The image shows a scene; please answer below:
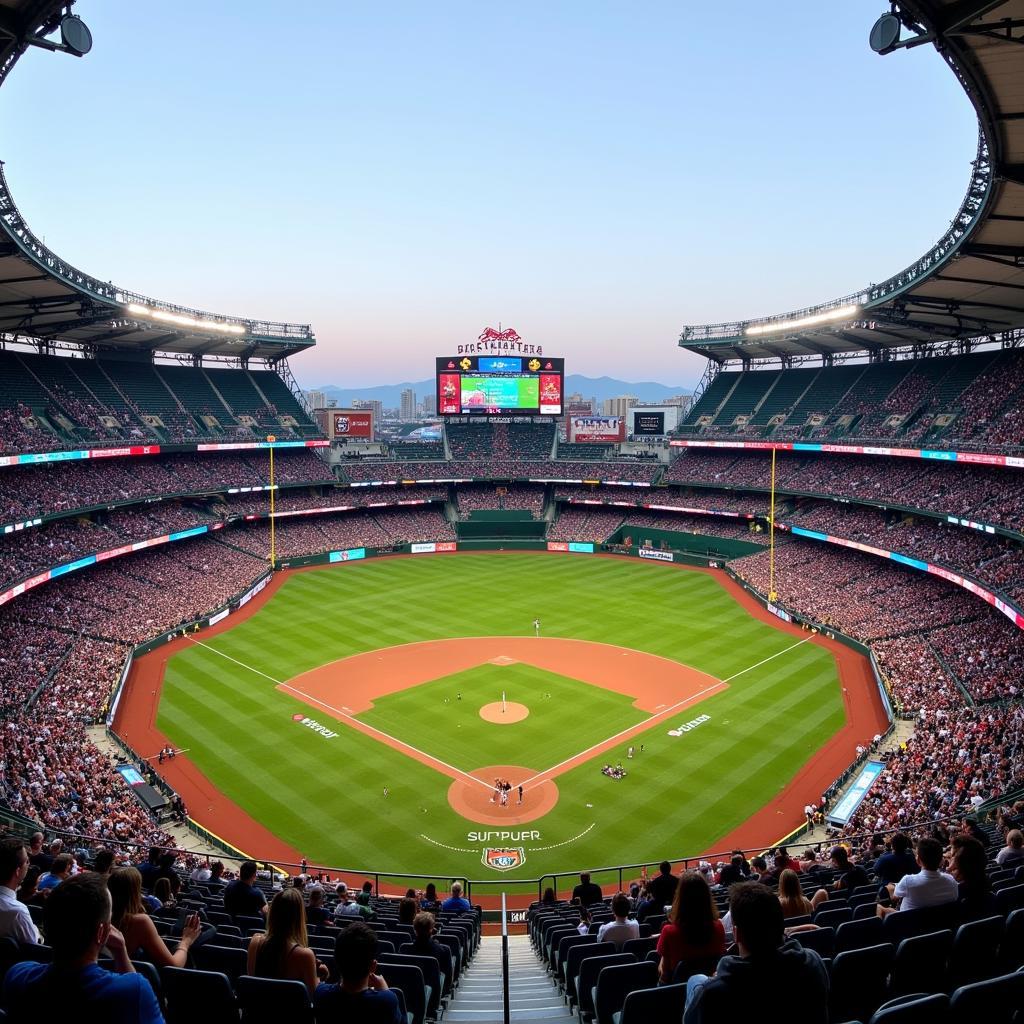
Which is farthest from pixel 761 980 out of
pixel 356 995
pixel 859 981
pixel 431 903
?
pixel 431 903

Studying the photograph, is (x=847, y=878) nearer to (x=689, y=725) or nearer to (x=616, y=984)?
(x=616, y=984)

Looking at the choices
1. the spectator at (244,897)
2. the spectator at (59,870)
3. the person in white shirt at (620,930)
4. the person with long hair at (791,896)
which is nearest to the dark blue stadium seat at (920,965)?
the person with long hair at (791,896)

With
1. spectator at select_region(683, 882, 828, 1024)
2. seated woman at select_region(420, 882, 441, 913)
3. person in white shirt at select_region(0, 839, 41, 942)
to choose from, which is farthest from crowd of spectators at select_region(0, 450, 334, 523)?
spectator at select_region(683, 882, 828, 1024)

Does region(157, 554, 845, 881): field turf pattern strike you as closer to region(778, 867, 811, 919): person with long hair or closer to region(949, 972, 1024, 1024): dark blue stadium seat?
region(778, 867, 811, 919): person with long hair

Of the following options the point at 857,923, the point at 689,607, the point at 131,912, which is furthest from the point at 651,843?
the point at 689,607

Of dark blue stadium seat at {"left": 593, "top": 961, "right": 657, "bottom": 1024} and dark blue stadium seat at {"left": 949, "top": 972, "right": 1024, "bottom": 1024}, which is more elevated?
dark blue stadium seat at {"left": 949, "top": 972, "right": 1024, "bottom": 1024}
